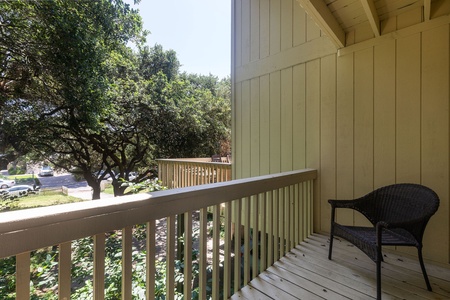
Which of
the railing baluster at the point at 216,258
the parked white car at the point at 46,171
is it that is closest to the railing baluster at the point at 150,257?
the railing baluster at the point at 216,258

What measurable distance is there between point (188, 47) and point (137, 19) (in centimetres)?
696

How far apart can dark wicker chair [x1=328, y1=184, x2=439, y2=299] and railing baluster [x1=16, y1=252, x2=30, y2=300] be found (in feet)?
6.07

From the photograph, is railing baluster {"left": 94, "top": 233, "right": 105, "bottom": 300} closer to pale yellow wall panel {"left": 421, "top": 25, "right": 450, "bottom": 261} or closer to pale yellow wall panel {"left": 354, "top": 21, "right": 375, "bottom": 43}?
pale yellow wall panel {"left": 421, "top": 25, "right": 450, "bottom": 261}

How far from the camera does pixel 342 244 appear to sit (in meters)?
2.37

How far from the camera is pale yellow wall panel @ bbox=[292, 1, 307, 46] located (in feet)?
9.50

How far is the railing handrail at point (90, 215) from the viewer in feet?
2.47

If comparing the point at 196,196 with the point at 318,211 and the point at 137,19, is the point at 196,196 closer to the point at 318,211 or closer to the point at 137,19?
the point at 318,211

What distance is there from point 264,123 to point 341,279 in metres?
2.20

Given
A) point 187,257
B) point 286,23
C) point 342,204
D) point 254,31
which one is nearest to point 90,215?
point 187,257

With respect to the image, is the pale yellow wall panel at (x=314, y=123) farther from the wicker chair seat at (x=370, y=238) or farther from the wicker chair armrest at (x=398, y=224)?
the wicker chair armrest at (x=398, y=224)

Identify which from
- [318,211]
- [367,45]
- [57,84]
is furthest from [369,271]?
[57,84]

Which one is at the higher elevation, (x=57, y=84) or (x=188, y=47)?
(x=188, y=47)

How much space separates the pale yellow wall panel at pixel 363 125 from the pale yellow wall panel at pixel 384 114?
45 mm

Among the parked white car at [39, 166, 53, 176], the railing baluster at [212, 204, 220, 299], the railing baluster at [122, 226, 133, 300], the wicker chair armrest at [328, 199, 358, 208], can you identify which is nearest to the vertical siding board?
the wicker chair armrest at [328, 199, 358, 208]
